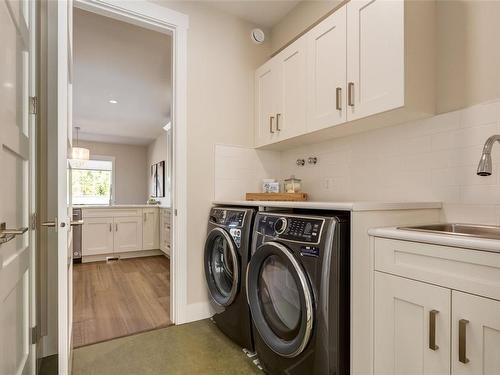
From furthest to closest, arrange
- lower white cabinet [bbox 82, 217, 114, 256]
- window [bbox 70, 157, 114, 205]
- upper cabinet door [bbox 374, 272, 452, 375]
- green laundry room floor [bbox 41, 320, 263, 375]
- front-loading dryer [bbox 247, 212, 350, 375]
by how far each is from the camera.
Answer: window [bbox 70, 157, 114, 205] < lower white cabinet [bbox 82, 217, 114, 256] < green laundry room floor [bbox 41, 320, 263, 375] < front-loading dryer [bbox 247, 212, 350, 375] < upper cabinet door [bbox 374, 272, 452, 375]

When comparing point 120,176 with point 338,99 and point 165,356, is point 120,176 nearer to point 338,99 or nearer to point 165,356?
point 165,356

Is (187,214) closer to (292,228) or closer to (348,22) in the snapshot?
(292,228)

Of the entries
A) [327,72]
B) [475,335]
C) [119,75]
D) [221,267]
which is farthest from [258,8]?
[475,335]

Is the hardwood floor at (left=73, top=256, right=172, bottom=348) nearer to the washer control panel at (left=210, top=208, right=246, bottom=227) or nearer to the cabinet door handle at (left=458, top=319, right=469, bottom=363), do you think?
the washer control panel at (left=210, top=208, right=246, bottom=227)

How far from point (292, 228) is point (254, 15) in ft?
6.94

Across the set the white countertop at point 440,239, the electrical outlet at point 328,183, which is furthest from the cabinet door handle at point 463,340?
the electrical outlet at point 328,183

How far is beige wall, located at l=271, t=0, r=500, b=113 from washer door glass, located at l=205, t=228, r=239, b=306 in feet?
5.05

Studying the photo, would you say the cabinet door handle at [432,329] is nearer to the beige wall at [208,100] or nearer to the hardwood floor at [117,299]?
the beige wall at [208,100]

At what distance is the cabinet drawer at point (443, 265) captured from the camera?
88 cm

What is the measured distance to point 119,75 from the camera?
A: 3529mm

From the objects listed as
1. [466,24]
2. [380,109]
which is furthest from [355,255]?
[466,24]

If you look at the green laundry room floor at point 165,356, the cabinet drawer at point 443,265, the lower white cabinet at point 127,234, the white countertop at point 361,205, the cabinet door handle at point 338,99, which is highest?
the cabinet door handle at point 338,99

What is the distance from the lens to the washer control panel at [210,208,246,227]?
1916 mm

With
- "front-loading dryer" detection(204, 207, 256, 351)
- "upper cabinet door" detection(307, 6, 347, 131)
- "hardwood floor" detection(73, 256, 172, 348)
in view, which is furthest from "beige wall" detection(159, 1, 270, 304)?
"upper cabinet door" detection(307, 6, 347, 131)
